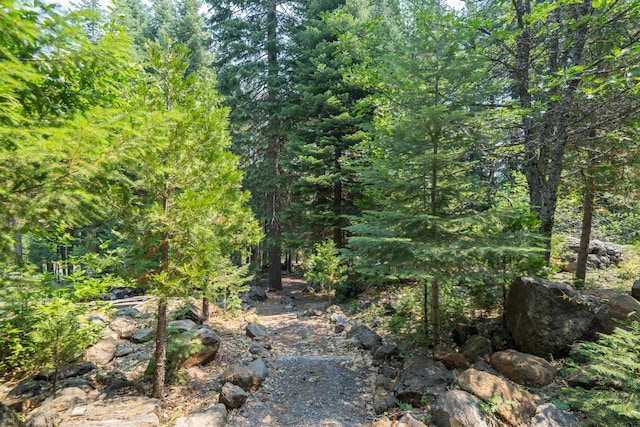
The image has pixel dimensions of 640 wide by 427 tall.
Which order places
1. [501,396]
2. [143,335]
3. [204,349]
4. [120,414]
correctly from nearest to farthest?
[501,396], [120,414], [204,349], [143,335]

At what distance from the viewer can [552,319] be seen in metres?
5.61

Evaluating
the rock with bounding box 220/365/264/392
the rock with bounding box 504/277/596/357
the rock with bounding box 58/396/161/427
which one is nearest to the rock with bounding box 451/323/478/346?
the rock with bounding box 504/277/596/357

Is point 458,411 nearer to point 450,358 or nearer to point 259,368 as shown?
point 450,358

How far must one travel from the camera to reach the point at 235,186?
8875 millimetres

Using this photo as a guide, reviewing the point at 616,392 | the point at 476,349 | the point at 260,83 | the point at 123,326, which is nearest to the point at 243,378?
the point at 476,349

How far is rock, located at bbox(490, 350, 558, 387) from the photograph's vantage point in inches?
199

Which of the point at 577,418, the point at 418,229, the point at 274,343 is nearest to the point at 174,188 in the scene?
the point at 418,229

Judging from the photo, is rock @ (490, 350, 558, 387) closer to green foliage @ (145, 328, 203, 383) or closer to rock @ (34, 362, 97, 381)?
green foliage @ (145, 328, 203, 383)

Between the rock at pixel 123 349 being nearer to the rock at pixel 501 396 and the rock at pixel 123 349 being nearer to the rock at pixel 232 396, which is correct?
the rock at pixel 232 396

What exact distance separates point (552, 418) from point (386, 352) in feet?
11.0

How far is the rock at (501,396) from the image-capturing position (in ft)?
14.0

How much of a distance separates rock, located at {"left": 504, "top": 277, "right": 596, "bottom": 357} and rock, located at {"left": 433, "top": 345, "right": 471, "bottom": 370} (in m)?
1.21

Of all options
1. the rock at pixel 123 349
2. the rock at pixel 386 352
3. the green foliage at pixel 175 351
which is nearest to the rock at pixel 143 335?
→ the rock at pixel 123 349

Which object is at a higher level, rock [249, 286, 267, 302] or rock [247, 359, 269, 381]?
rock [247, 359, 269, 381]
